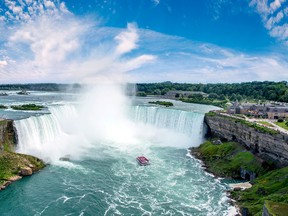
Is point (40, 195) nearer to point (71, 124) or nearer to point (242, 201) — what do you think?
point (242, 201)

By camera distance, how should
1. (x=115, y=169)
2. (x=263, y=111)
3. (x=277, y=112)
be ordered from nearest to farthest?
1. (x=115, y=169)
2. (x=277, y=112)
3. (x=263, y=111)

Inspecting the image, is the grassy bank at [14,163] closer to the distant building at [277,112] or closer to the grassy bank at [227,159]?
the grassy bank at [227,159]

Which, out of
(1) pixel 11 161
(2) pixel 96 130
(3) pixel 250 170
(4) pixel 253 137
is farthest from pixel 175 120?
(1) pixel 11 161

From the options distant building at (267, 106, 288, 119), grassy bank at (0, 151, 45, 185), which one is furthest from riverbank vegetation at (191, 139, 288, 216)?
grassy bank at (0, 151, 45, 185)

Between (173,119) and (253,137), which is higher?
(253,137)

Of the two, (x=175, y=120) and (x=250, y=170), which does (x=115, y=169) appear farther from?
(x=175, y=120)
